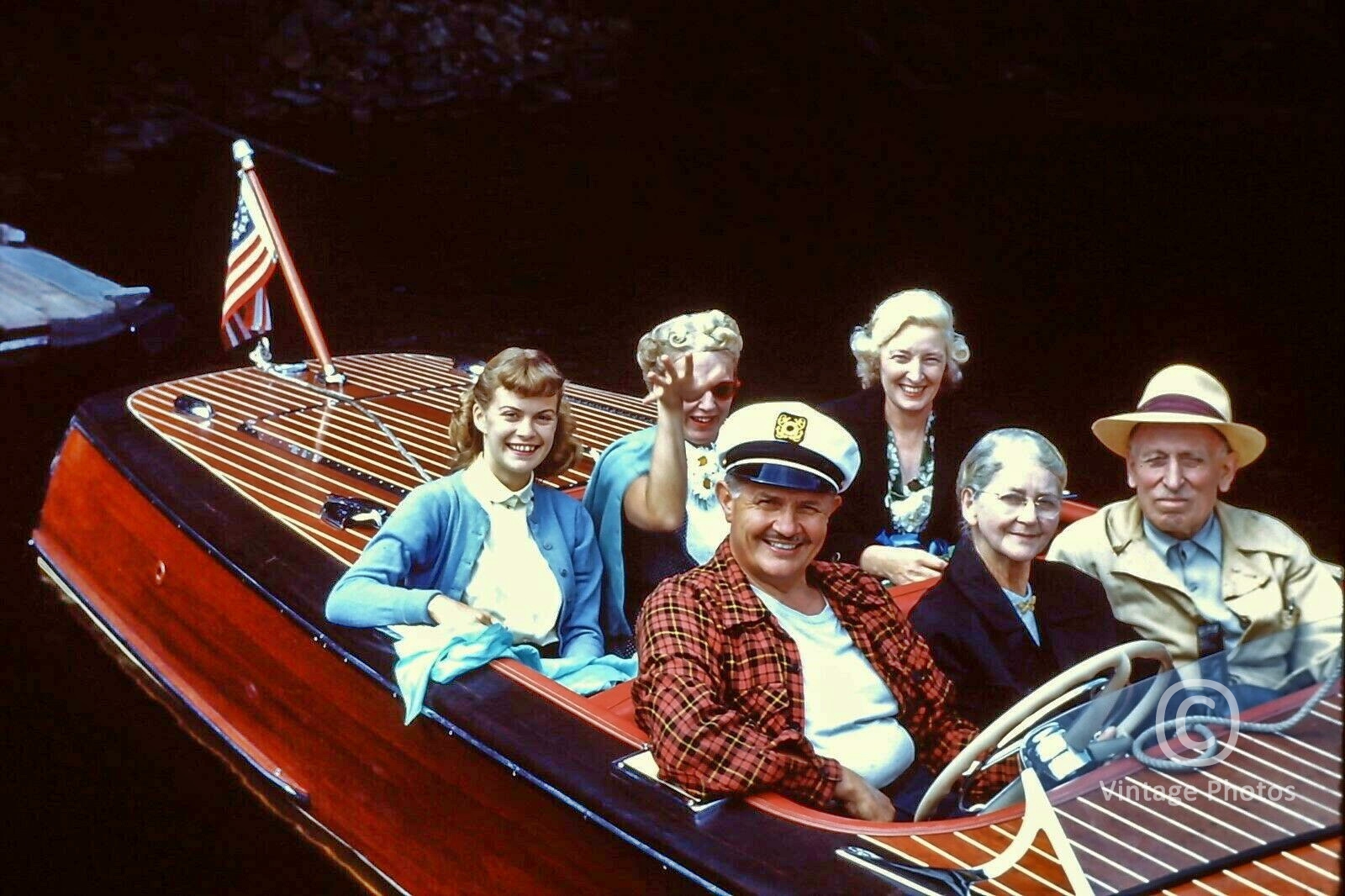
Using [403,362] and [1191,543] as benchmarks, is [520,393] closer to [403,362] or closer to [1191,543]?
[1191,543]

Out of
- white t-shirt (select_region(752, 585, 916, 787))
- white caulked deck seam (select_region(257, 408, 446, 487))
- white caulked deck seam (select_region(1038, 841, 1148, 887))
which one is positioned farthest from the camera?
white caulked deck seam (select_region(257, 408, 446, 487))

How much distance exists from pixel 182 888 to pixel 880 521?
1.74 meters

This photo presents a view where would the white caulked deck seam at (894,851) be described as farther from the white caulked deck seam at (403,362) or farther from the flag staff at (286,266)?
the white caulked deck seam at (403,362)

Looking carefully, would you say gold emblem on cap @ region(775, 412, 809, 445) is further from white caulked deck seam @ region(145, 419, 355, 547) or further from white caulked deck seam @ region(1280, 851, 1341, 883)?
white caulked deck seam @ region(145, 419, 355, 547)

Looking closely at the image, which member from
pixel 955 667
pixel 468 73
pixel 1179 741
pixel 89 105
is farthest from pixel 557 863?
pixel 468 73

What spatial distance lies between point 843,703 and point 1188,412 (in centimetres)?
73

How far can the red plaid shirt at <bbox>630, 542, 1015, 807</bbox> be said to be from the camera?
191 centimetres

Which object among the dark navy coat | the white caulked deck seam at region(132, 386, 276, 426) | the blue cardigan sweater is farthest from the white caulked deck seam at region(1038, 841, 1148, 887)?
the white caulked deck seam at region(132, 386, 276, 426)

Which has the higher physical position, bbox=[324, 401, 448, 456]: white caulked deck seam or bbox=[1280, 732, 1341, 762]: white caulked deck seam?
bbox=[1280, 732, 1341, 762]: white caulked deck seam

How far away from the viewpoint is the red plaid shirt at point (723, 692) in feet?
6.27

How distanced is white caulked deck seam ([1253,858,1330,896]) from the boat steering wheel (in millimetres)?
249

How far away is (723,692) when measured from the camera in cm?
195

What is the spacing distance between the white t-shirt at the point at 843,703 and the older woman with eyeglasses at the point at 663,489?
53 centimetres

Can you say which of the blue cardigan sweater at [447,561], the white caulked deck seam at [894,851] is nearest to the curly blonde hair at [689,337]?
the blue cardigan sweater at [447,561]
